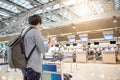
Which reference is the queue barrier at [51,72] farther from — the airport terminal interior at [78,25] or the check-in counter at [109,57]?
the check-in counter at [109,57]

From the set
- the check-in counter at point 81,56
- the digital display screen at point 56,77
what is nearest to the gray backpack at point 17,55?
the digital display screen at point 56,77

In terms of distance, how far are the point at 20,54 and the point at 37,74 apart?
1.10ft

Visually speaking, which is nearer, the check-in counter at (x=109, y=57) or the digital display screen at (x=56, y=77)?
the digital display screen at (x=56, y=77)

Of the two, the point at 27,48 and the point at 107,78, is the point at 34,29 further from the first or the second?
the point at 107,78

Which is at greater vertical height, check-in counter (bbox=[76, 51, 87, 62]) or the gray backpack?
the gray backpack

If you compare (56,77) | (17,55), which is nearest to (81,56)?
(56,77)

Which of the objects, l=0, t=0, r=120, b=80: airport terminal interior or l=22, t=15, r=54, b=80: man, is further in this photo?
l=0, t=0, r=120, b=80: airport terminal interior

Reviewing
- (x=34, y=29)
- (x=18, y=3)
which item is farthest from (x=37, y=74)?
(x=18, y=3)

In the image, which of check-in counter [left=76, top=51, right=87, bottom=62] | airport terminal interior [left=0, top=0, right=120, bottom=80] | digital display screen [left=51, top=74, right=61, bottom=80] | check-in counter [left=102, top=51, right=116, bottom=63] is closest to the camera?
digital display screen [left=51, top=74, right=61, bottom=80]

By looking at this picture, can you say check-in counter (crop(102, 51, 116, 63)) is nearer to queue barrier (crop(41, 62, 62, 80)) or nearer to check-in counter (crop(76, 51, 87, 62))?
check-in counter (crop(76, 51, 87, 62))

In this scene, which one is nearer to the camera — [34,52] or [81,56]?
[34,52]

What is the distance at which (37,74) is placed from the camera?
6.01 ft

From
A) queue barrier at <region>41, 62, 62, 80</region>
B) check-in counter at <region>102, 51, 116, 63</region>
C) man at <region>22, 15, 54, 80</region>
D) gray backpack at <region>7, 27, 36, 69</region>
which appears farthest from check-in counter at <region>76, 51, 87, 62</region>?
gray backpack at <region>7, 27, 36, 69</region>

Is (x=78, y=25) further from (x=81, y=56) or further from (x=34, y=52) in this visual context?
(x=34, y=52)
